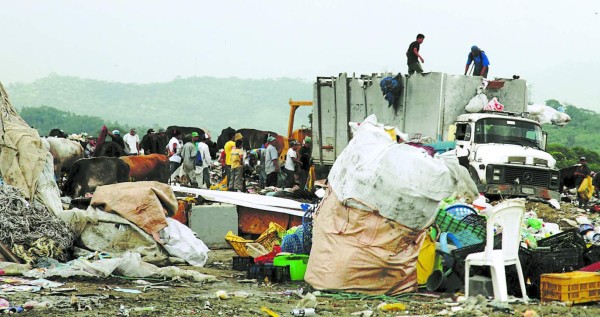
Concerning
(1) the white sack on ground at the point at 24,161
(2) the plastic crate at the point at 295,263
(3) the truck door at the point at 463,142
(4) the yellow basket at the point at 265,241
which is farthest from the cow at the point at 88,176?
(2) the plastic crate at the point at 295,263

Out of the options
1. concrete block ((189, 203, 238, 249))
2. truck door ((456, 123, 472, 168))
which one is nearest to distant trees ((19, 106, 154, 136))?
truck door ((456, 123, 472, 168))

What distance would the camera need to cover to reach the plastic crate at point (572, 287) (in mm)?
8195

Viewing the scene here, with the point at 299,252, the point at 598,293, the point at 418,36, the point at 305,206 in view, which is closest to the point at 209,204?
the point at 305,206

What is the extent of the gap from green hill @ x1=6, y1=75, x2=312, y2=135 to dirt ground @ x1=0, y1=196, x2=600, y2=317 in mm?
122095

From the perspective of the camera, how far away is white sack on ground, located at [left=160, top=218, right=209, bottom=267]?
38.2ft

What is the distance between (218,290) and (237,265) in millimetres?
1868

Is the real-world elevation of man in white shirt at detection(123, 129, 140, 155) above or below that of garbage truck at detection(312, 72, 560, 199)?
below

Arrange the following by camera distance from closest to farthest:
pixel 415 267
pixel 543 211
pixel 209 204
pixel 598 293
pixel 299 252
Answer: pixel 598 293, pixel 415 267, pixel 299 252, pixel 209 204, pixel 543 211

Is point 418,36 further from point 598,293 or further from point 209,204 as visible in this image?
point 598,293

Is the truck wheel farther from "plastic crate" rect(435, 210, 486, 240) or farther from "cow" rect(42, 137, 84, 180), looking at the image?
"cow" rect(42, 137, 84, 180)

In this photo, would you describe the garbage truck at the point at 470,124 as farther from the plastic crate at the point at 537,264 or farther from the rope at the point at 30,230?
the plastic crate at the point at 537,264

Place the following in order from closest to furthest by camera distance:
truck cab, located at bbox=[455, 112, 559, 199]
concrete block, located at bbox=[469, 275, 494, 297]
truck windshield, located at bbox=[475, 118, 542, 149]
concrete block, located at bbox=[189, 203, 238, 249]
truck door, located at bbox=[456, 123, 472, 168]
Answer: concrete block, located at bbox=[469, 275, 494, 297]
concrete block, located at bbox=[189, 203, 238, 249]
truck cab, located at bbox=[455, 112, 559, 199]
truck door, located at bbox=[456, 123, 472, 168]
truck windshield, located at bbox=[475, 118, 542, 149]

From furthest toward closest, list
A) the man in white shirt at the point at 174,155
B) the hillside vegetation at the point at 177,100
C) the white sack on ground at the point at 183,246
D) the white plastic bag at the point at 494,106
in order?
the hillside vegetation at the point at 177,100, the man in white shirt at the point at 174,155, the white plastic bag at the point at 494,106, the white sack on ground at the point at 183,246

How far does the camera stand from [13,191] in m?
11.4
